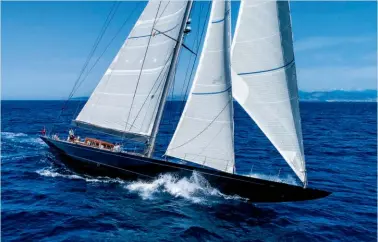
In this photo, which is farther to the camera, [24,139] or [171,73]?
[24,139]

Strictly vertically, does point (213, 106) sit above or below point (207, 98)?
below

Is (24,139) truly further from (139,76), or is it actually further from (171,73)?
(171,73)

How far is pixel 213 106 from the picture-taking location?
56.7ft

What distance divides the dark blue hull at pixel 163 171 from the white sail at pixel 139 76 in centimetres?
211

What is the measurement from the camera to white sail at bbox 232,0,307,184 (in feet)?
50.2

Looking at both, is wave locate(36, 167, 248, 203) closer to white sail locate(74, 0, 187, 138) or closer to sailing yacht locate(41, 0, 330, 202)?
sailing yacht locate(41, 0, 330, 202)

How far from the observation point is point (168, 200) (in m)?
17.2

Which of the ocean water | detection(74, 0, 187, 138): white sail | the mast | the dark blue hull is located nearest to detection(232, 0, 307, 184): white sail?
the dark blue hull

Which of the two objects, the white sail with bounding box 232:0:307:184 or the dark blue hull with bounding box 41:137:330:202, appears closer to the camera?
the white sail with bounding box 232:0:307:184

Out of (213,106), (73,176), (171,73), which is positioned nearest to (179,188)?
(213,106)

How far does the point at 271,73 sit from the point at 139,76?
28.2ft

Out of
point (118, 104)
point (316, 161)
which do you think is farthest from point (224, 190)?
point (316, 161)

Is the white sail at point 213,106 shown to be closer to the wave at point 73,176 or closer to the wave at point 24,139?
the wave at point 73,176

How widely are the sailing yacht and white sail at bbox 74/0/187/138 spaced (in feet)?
0.21
